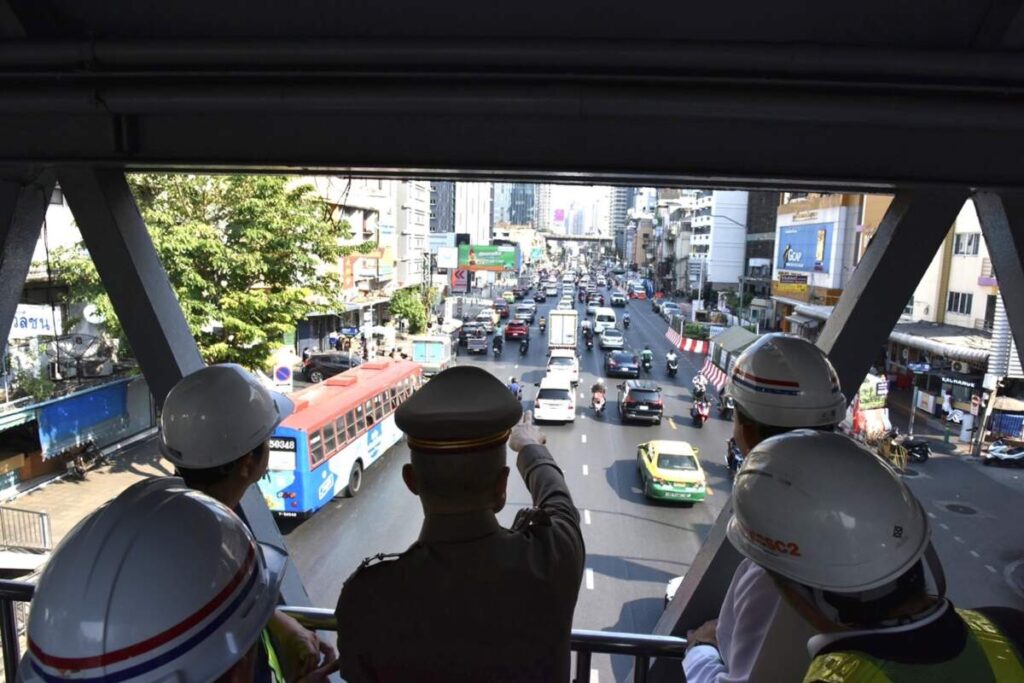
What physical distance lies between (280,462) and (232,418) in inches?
326

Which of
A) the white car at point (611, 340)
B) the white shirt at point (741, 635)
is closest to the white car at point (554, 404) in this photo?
the white car at point (611, 340)

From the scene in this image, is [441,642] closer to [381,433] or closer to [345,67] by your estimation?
[345,67]

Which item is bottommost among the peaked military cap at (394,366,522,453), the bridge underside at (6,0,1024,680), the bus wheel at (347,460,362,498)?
the bus wheel at (347,460,362,498)

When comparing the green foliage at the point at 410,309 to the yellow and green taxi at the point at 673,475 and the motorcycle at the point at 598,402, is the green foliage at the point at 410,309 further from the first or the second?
the yellow and green taxi at the point at 673,475

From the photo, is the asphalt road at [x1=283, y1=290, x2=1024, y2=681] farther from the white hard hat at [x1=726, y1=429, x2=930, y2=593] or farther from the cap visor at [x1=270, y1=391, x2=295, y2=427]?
the white hard hat at [x1=726, y1=429, x2=930, y2=593]

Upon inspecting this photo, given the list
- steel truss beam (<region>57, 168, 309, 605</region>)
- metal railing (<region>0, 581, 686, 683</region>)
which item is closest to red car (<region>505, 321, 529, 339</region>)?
steel truss beam (<region>57, 168, 309, 605</region>)

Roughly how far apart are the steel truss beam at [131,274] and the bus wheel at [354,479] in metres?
9.03

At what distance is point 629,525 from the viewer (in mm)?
9828

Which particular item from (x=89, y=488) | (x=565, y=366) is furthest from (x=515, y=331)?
(x=89, y=488)

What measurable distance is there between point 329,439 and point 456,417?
979 centimetres

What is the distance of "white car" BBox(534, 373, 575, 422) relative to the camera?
15.4 metres

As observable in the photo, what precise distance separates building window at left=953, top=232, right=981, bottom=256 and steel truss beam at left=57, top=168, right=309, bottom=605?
2255 centimetres

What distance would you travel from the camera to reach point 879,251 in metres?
2.57

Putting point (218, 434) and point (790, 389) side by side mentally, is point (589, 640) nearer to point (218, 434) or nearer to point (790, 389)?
point (790, 389)
